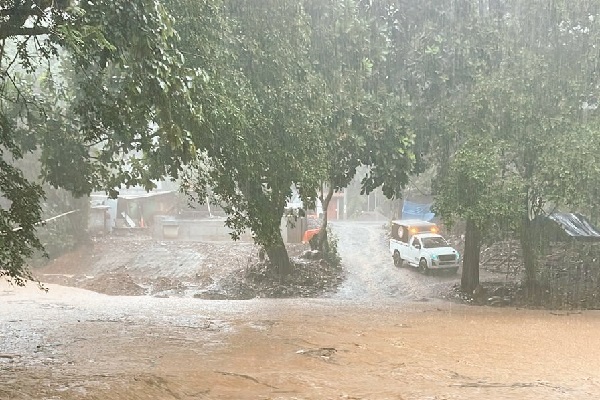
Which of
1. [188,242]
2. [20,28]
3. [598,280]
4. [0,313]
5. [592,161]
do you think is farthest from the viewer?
[188,242]

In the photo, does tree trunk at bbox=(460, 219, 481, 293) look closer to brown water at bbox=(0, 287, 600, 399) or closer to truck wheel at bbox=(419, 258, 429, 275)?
brown water at bbox=(0, 287, 600, 399)

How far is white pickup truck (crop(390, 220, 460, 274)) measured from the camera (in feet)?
72.1

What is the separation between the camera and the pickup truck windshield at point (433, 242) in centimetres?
2241

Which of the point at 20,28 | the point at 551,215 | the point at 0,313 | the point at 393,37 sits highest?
the point at 393,37

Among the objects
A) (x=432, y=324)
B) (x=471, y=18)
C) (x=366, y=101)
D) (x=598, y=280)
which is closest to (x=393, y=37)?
(x=471, y=18)

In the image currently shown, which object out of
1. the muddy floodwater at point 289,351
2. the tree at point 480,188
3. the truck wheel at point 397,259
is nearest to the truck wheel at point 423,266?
the truck wheel at point 397,259

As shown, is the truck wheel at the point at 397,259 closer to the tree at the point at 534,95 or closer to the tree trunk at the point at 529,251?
the tree trunk at the point at 529,251

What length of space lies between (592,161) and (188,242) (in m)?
18.1

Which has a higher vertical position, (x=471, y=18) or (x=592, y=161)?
(x=471, y=18)

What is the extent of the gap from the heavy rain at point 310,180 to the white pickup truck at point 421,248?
9 centimetres

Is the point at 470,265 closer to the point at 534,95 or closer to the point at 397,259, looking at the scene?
the point at 397,259

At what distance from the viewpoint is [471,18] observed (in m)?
14.3

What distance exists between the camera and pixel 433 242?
74.0 ft

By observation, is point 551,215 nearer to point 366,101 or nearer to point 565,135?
point 565,135
